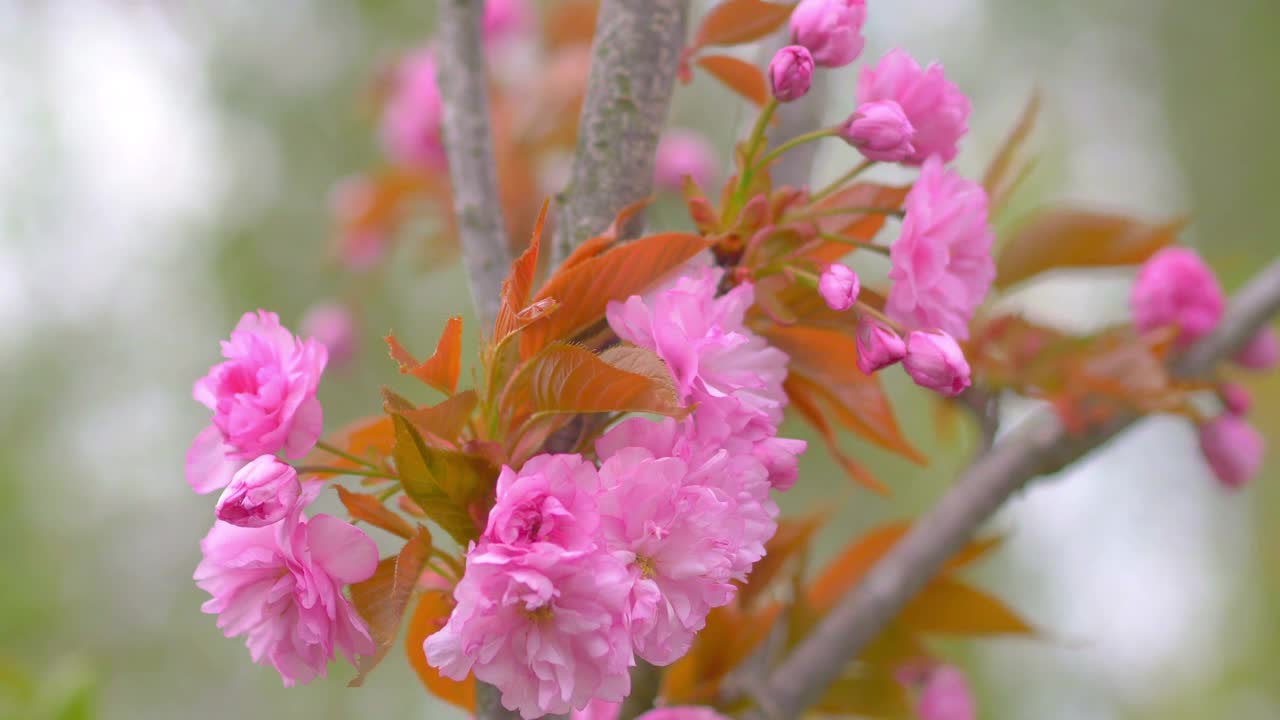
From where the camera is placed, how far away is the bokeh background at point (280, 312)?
3.66 metres

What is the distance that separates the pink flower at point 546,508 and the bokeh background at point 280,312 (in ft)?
10.7

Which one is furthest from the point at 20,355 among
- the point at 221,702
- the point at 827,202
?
the point at 827,202

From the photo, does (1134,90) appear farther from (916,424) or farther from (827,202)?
(827,202)

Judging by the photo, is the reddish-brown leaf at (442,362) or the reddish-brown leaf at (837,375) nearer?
the reddish-brown leaf at (442,362)

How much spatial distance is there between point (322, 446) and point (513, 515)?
140 millimetres

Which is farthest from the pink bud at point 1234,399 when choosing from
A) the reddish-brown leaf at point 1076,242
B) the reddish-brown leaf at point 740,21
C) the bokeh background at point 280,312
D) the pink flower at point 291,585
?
the bokeh background at point 280,312

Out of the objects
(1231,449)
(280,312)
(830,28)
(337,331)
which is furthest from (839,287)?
(280,312)

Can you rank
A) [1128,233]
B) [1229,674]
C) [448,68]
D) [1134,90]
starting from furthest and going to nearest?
[1134,90], [1229,674], [1128,233], [448,68]

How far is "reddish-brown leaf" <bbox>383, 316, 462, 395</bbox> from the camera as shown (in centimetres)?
44

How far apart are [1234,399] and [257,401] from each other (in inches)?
33.6

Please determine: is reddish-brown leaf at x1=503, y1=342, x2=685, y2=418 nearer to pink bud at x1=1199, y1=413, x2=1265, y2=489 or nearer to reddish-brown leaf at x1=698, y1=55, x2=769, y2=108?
reddish-brown leaf at x1=698, y1=55, x2=769, y2=108

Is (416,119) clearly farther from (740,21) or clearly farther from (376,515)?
(376,515)

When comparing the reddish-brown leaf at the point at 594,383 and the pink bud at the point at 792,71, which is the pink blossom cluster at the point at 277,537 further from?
the pink bud at the point at 792,71

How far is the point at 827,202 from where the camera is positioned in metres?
0.56
